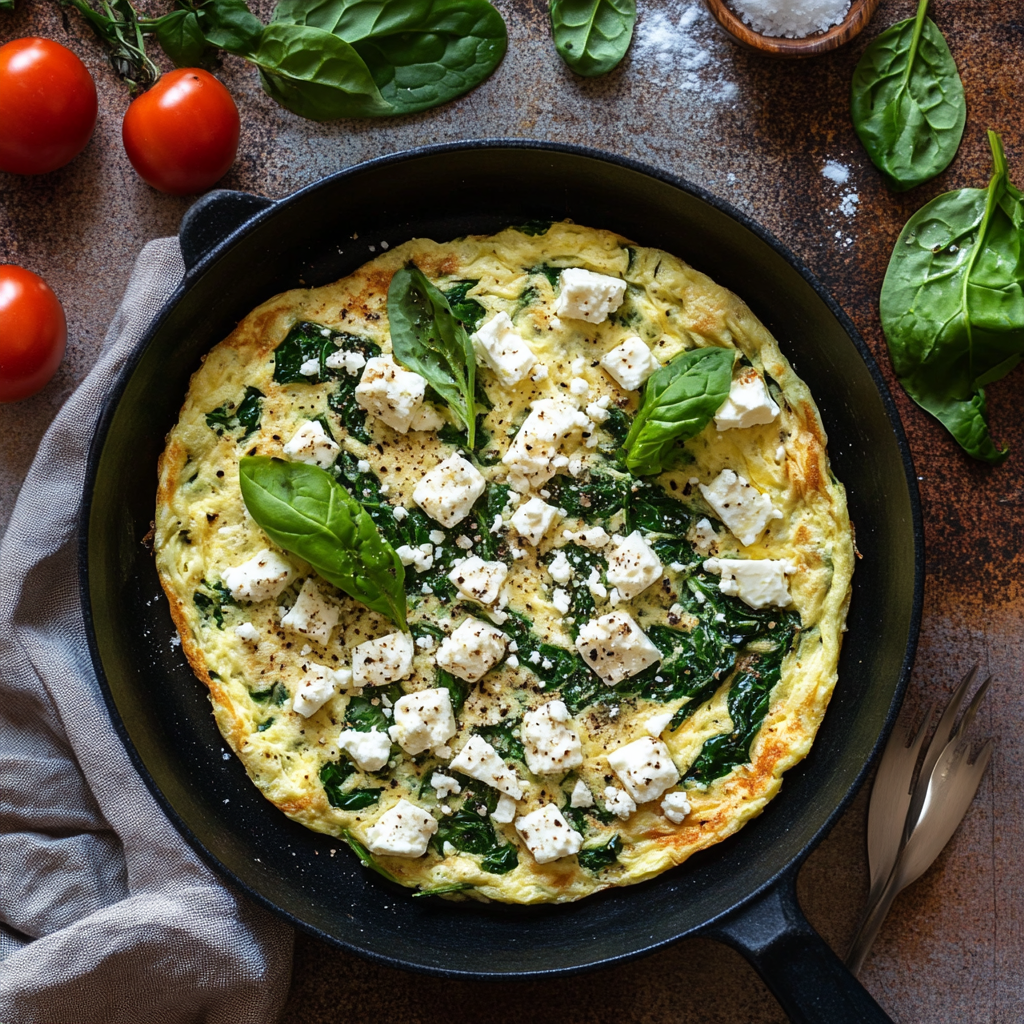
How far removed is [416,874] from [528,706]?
2.21 feet

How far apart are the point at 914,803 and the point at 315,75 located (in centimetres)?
328

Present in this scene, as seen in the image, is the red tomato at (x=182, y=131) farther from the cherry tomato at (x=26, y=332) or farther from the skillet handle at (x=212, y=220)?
the cherry tomato at (x=26, y=332)

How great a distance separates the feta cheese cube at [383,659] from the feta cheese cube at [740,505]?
3.65 feet

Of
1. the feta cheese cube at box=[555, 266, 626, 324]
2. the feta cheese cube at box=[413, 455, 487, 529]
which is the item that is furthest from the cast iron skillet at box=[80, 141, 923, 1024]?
the feta cheese cube at box=[413, 455, 487, 529]

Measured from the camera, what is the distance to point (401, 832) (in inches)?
117

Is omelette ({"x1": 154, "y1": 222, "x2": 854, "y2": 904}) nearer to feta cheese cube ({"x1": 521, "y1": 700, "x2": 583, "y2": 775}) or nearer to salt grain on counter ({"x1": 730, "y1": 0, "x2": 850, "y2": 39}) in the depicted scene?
feta cheese cube ({"x1": 521, "y1": 700, "x2": 583, "y2": 775})

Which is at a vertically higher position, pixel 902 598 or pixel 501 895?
pixel 902 598

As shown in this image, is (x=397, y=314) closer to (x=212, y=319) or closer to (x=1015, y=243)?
(x=212, y=319)

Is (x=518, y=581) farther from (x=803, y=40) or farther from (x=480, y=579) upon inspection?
(x=803, y=40)

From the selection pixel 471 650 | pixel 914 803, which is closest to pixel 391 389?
pixel 471 650

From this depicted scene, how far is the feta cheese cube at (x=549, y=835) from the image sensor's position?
9.73 feet

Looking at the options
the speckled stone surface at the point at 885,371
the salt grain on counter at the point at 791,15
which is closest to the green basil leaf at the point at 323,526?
the speckled stone surface at the point at 885,371

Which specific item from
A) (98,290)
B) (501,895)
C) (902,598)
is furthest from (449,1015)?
(98,290)

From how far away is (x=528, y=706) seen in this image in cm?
309
